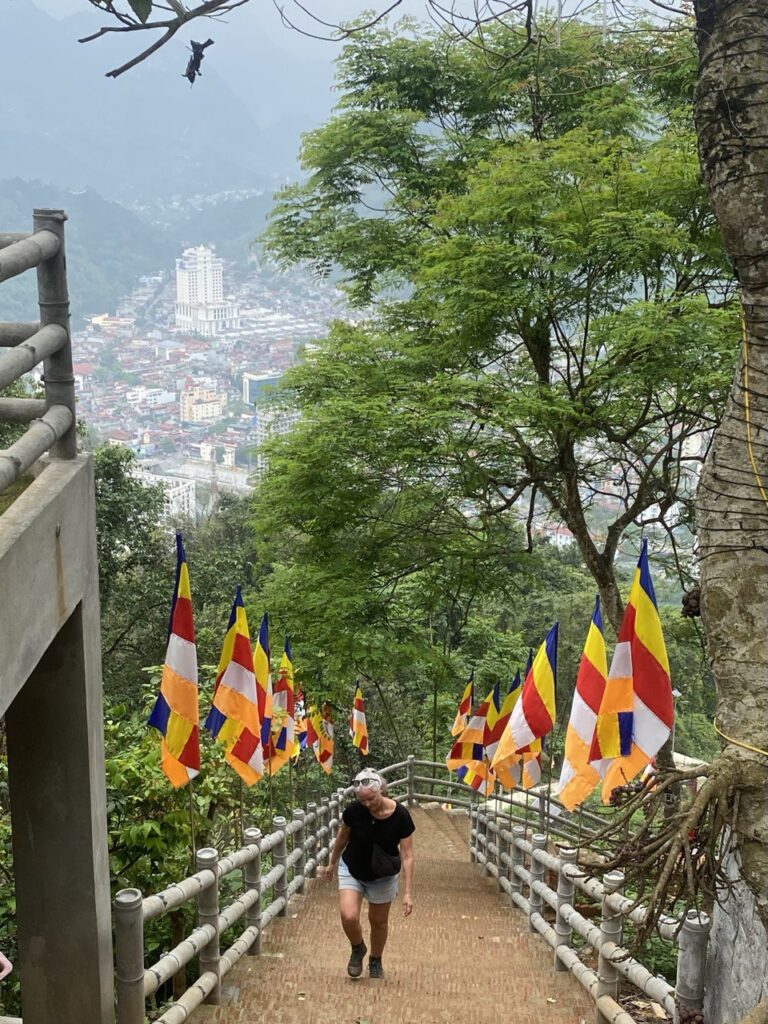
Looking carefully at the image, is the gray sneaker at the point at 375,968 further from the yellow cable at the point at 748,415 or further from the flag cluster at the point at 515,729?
the yellow cable at the point at 748,415

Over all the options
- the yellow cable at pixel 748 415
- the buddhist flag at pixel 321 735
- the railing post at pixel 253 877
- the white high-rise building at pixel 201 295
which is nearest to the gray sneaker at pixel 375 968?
the railing post at pixel 253 877

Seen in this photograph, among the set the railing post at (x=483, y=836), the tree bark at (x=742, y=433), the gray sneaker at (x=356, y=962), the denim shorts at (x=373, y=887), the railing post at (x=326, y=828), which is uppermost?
the tree bark at (x=742, y=433)

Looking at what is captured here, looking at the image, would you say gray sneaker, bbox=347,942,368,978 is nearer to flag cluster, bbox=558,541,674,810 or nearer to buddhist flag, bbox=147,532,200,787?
buddhist flag, bbox=147,532,200,787

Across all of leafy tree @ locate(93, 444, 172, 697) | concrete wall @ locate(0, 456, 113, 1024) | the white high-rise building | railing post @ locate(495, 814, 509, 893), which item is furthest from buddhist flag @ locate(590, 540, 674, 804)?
the white high-rise building

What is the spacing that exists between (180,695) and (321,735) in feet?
31.0

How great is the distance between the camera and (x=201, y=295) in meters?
174

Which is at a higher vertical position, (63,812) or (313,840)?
(63,812)

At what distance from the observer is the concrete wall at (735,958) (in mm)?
3459

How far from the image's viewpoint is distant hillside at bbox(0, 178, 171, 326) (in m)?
150

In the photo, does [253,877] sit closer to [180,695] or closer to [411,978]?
[411,978]

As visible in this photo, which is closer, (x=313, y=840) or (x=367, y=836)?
(x=367, y=836)

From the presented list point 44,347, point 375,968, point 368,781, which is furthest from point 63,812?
point 375,968

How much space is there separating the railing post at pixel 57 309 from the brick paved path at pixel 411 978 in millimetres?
3269

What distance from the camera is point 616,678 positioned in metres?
5.32
